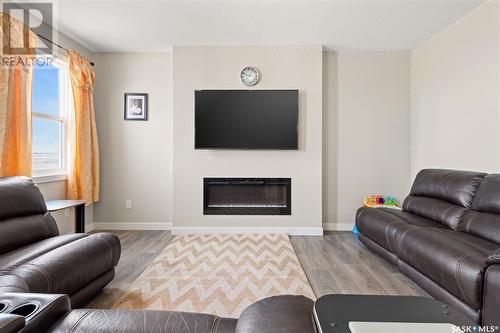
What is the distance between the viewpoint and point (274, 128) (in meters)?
3.84

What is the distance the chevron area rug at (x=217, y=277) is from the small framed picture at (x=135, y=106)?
201 cm

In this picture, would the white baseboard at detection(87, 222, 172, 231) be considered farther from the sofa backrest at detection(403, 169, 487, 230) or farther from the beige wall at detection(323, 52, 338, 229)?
the sofa backrest at detection(403, 169, 487, 230)

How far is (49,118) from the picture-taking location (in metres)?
3.34

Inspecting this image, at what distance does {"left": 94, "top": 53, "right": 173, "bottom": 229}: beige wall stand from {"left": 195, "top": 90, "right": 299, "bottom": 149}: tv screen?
26.7 inches

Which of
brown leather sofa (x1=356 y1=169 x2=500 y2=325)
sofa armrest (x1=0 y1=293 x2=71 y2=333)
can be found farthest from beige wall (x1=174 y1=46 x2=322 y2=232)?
sofa armrest (x1=0 y1=293 x2=71 y2=333)

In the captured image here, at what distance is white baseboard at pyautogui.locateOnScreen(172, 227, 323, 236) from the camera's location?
3891 millimetres

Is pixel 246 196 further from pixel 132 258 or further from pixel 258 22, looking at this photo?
pixel 258 22

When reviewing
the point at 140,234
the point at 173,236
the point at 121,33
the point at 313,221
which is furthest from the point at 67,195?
the point at 313,221

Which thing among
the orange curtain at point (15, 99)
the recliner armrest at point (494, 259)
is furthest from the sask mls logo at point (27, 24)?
the recliner armrest at point (494, 259)

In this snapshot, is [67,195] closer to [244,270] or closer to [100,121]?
[100,121]

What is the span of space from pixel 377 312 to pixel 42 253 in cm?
202

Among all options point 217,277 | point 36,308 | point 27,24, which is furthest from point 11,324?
point 27,24

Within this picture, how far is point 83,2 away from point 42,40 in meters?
0.77

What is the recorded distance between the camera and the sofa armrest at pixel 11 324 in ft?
2.36
